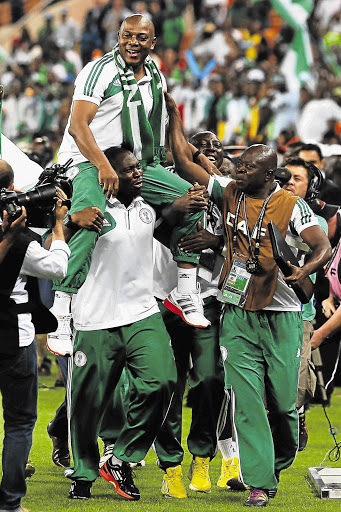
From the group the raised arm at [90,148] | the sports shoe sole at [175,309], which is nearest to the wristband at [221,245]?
the sports shoe sole at [175,309]

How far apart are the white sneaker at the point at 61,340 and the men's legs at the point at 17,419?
60 cm

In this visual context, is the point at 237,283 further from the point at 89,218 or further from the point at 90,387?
the point at 90,387

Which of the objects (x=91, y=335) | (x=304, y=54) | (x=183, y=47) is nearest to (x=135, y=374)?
(x=91, y=335)

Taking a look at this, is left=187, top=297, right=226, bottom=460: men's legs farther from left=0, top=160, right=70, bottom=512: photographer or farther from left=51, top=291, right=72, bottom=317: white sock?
left=0, top=160, right=70, bottom=512: photographer

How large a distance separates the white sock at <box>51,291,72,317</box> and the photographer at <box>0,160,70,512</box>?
68cm

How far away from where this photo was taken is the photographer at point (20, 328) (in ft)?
18.8

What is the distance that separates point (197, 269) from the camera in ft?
24.1

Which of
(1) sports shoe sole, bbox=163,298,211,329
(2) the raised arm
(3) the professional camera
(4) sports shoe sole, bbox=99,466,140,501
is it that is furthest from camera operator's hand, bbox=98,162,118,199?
(4) sports shoe sole, bbox=99,466,140,501

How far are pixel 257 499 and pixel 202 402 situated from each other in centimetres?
84

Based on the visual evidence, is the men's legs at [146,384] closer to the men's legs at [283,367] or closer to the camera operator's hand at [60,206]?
the men's legs at [283,367]

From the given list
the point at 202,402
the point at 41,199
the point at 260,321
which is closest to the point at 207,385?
the point at 202,402

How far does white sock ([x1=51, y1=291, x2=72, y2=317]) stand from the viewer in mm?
6707

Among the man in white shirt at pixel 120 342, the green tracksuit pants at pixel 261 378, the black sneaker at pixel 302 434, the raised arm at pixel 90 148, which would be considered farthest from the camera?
the black sneaker at pixel 302 434

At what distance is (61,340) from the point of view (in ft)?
21.8
